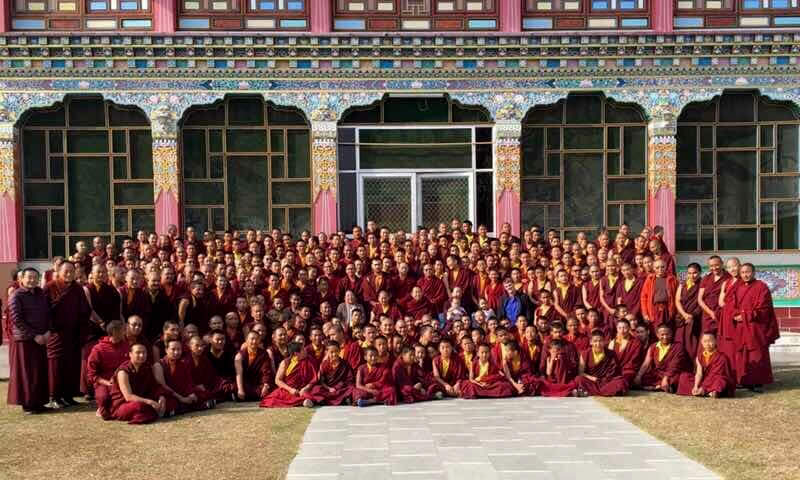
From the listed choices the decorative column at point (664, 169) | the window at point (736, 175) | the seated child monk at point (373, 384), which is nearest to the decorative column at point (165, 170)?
the seated child monk at point (373, 384)

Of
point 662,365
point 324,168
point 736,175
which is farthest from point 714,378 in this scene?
point 324,168

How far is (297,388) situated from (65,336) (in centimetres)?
245

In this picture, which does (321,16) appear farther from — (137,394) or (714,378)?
(714,378)

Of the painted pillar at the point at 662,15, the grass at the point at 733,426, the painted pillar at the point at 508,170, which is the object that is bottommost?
the grass at the point at 733,426

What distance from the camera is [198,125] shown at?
47.1 feet

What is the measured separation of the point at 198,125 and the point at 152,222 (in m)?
1.82

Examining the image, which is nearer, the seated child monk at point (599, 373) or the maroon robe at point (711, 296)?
the seated child monk at point (599, 373)

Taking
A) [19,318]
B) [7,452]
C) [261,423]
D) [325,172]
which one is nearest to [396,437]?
[261,423]

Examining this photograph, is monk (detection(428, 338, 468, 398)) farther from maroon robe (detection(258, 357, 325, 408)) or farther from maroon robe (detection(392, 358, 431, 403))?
maroon robe (detection(258, 357, 325, 408))

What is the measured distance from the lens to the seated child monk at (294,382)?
855cm

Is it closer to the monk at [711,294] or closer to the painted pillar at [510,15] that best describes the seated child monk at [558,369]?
the monk at [711,294]

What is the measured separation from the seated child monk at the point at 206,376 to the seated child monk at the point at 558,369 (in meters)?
3.39

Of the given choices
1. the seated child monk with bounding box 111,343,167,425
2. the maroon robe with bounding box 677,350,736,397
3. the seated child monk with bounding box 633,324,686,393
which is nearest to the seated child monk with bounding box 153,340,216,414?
the seated child monk with bounding box 111,343,167,425

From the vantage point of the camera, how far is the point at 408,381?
8.93 metres
